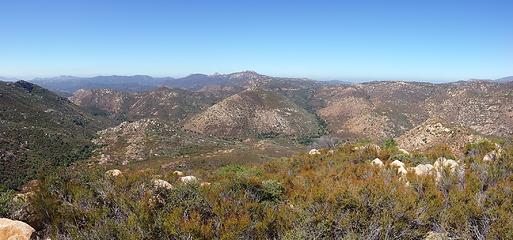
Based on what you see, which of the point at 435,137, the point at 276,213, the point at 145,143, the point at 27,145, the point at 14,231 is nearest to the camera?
the point at 14,231

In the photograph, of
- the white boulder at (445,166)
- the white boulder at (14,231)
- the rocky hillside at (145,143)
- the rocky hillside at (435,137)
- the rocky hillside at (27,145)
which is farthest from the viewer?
the rocky hillside at (145,143)

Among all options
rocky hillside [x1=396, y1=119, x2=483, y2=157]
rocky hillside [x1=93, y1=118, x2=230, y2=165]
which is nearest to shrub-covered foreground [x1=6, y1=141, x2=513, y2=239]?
rocky hillside [x1=396, y1=119, x2=483, y2=157]

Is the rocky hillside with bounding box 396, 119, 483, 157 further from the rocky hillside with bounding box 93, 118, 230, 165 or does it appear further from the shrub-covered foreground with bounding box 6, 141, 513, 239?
the rocky hillside with bounding box 93, 118, 230, 165

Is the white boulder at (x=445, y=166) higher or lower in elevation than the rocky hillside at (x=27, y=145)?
higher

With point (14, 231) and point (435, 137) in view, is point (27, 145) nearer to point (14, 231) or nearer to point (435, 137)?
point (435, 137)

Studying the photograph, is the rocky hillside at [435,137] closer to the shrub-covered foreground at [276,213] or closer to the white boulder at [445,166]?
the white boulder at [445,166]

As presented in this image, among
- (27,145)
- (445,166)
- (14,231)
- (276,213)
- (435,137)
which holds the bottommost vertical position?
(27,145)

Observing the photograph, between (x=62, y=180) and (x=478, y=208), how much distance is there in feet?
97.7

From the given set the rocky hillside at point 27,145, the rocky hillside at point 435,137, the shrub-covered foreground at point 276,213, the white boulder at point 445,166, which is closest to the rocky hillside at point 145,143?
the rocky hillside at point 27,145

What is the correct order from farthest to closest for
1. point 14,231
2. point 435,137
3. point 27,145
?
point 27,145 < point 435,137 < point 14,231

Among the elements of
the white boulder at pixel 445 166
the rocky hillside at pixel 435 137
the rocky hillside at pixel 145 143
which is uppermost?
the white boulder at pixel 445 166

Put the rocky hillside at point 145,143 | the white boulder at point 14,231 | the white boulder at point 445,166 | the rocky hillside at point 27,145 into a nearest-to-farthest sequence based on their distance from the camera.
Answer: the white boulder at point 14,231 → the white boulder at point 445,166 → the rocky hillside at point 27,145 → the rocky hillside at point 145,143

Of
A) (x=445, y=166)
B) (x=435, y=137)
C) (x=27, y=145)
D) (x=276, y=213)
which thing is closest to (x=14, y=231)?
(x=276, y=213)

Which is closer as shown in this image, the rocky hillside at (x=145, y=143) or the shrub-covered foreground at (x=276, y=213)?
the shrub-covered foreground at (x=276, y=213)
